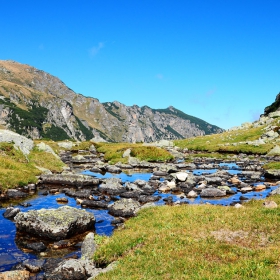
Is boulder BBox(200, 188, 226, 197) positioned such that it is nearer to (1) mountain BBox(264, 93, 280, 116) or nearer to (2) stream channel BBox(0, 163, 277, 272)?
(2) stream channel BBox(0, 163, 277, 272)

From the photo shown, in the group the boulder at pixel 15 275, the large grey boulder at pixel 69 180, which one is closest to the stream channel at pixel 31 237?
the boulder at pixel 15 275

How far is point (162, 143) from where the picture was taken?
11556 cm

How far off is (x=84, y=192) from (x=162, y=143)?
3420 inches

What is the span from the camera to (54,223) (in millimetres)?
17781

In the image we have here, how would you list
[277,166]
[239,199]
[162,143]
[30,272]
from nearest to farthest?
[30,272] → [239,199] → [277,166] → [162,143]

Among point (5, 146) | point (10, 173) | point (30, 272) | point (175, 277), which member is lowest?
point (30, 272)

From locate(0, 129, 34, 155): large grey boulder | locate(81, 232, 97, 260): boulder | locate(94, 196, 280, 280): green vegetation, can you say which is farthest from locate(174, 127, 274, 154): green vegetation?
locate(81, 232, 97, 260): boulder

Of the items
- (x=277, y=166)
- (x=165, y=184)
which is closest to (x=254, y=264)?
(x=165, y=184)

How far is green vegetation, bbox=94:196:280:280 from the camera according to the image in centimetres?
1080

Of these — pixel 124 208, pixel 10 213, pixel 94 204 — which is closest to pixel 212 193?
pixel 124 208

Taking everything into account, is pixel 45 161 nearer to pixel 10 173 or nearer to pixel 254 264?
pixel 10 173

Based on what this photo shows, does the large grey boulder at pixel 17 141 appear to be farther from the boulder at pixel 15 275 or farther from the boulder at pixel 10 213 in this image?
the boulder at pixel 15 275

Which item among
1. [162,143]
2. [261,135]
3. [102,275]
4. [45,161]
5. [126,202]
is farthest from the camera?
[162,143]

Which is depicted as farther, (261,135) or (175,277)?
(261,135)
